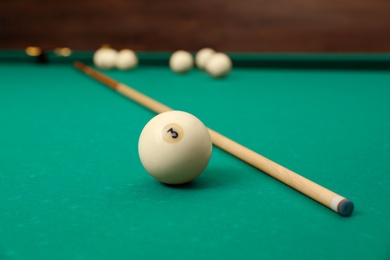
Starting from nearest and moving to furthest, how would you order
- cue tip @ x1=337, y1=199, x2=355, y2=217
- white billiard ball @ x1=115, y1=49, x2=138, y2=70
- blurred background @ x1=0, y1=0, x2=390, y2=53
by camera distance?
cue tip @ x1=337, y1=199, x2=355, y2=217
white billiard ball @ x1=115, y1=49, x2=138, y2=70
blurred background @ x1=0, y1=0, x2=390, y2=53

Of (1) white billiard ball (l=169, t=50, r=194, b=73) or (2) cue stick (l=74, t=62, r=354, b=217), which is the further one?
(1) white billiard ball (l=169, t=50, r=194, b=73)

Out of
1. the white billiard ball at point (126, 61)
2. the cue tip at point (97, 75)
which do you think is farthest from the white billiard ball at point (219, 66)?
the white billiard ball at point (126, 61)

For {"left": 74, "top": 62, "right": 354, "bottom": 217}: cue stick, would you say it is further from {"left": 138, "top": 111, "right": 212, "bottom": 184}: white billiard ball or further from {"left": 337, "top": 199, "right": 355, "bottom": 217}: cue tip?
{"left": 138, "top": 111, "right": 212, "bottom": 184}: white billiard ball

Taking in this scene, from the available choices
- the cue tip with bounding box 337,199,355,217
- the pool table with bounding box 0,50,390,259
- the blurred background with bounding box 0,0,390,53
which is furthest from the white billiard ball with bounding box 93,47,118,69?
the cue tip with bounding box 337,199,355,217

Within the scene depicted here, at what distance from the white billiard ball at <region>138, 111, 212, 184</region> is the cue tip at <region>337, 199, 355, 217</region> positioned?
0.38 metres

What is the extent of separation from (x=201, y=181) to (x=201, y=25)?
171 inches

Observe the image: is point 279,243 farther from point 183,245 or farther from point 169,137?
point 169,137

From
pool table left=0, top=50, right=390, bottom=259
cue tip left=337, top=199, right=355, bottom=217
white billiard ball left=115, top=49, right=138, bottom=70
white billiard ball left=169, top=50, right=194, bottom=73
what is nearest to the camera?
pool table left=0, top=50, right=390, bottom=259

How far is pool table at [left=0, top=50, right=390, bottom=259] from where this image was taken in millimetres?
972

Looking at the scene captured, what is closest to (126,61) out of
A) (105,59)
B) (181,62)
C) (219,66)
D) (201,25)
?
(105,59)

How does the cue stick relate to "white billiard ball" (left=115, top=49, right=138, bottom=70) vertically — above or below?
above

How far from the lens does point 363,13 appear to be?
498 cm

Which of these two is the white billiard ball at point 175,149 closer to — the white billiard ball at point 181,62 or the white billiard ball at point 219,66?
the white billiard ball at point 219,66

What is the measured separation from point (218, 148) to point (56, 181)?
1.96 ft
